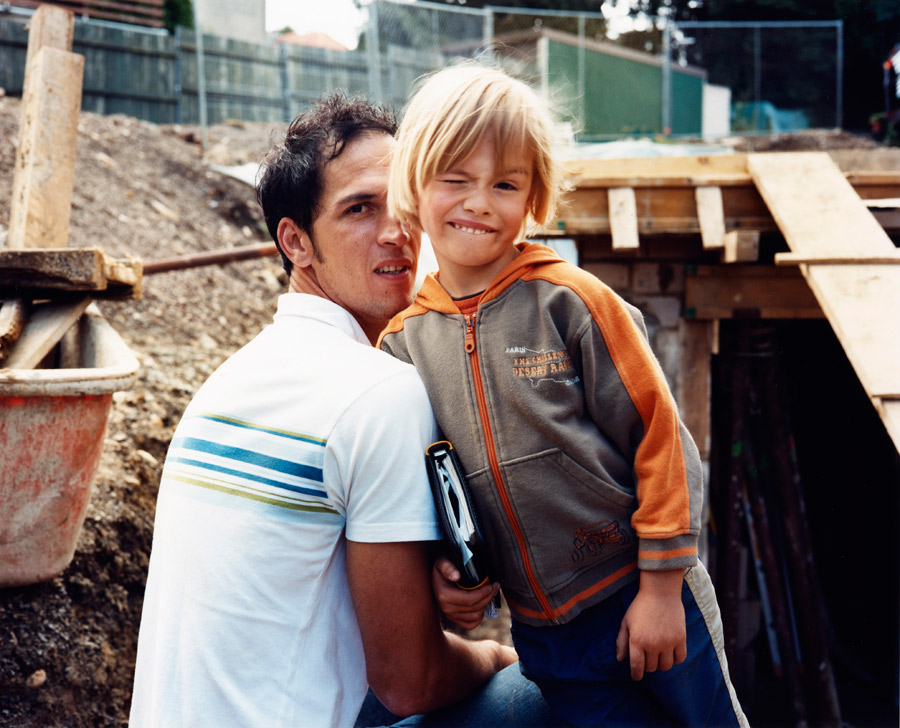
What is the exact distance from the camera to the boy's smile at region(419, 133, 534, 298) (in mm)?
1825

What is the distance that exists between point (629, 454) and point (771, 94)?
17.7 meters

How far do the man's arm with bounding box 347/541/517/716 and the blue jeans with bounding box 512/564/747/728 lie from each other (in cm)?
29

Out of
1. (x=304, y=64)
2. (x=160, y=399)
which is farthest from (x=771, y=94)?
(x=160, y=399)

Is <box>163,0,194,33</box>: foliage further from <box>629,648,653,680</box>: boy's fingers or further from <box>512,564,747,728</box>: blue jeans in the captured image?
<box>629,648,653,680</box>: boy's fingers

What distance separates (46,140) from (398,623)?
3.21 metres

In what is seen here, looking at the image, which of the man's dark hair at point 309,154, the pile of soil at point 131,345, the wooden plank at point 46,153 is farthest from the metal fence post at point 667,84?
the man's dark hair at point 309,154

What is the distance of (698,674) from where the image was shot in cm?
179

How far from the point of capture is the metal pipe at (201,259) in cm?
433

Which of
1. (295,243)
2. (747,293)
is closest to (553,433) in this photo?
(295,243)

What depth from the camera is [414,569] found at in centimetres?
161

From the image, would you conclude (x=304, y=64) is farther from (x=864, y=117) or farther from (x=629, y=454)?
(x=864, y=117)

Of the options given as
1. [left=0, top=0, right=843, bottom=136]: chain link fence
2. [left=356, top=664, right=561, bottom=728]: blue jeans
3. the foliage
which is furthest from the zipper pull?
the foliage

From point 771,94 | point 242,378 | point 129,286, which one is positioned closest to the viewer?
point 242,378

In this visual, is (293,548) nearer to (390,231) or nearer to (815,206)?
(390,231)
